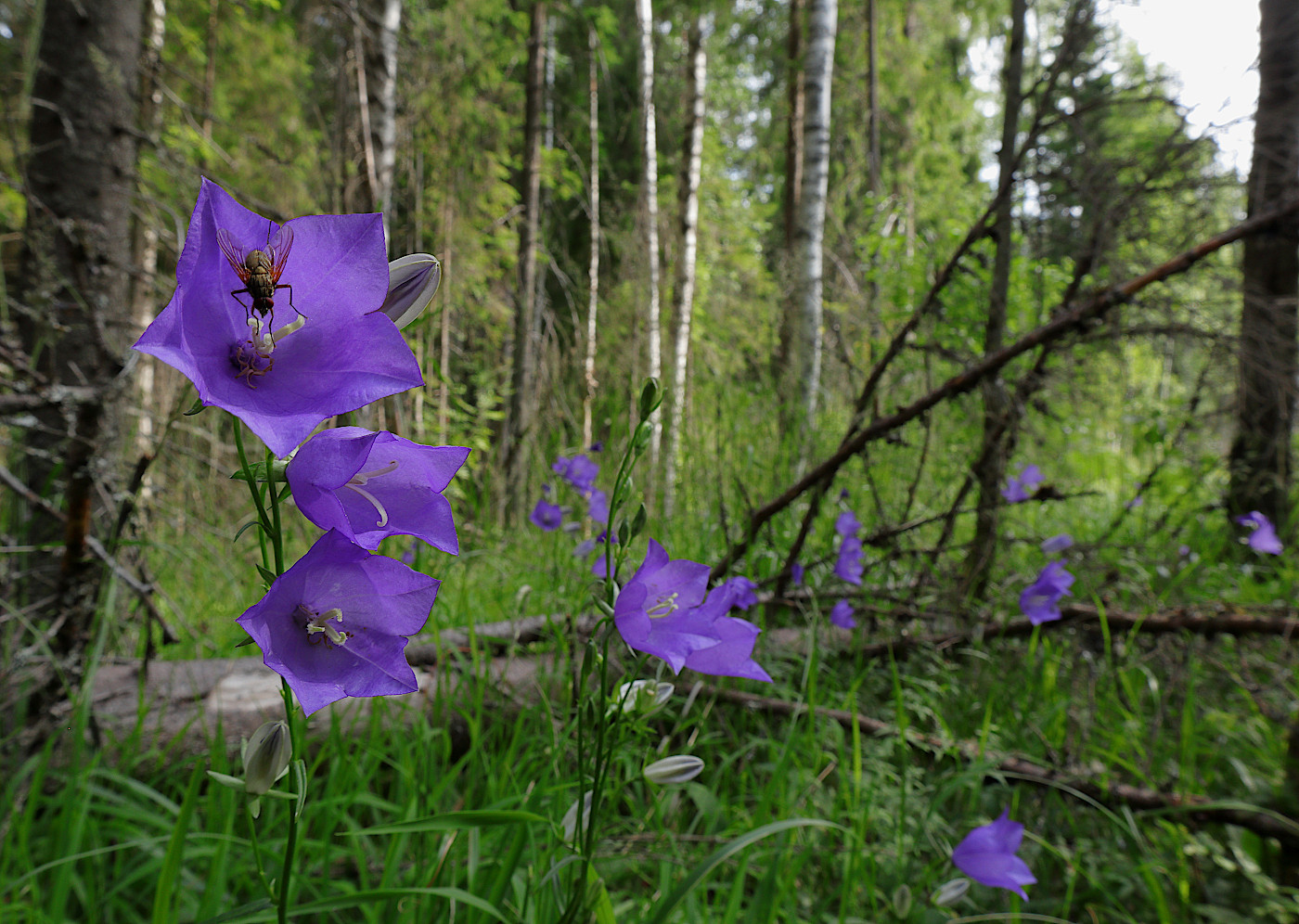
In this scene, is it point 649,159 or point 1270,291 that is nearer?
point 1270,291

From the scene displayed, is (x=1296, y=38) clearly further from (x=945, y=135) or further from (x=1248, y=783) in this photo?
(x=945, y=135)

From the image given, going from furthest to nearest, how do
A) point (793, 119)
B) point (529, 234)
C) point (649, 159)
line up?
point (793, 119) → point (529, 234) → point (649, 159)

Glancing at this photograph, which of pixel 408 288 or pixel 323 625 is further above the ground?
pixel 408 288

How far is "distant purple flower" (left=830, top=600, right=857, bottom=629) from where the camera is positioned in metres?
2.11

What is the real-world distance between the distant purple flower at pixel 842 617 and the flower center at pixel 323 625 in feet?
5.95

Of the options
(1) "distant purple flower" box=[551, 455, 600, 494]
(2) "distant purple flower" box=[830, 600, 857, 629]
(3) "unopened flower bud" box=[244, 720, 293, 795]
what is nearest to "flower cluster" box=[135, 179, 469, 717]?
(3) "unopened flower bud" box=[244, 720, 293, 795]

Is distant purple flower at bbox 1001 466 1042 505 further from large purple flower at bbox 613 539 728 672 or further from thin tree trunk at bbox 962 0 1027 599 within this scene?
large purple flower at bbox 613 539 728 672

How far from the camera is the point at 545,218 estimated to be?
418 inches

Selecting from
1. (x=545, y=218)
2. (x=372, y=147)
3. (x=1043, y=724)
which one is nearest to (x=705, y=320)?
(x=545, y=218)

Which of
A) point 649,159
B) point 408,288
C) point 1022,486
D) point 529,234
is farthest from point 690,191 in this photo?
point 408,288

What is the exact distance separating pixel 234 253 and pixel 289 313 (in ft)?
0.18

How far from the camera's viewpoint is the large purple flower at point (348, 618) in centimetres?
47

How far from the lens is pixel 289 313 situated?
0.54 m

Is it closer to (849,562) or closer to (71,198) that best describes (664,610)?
(849,562)
